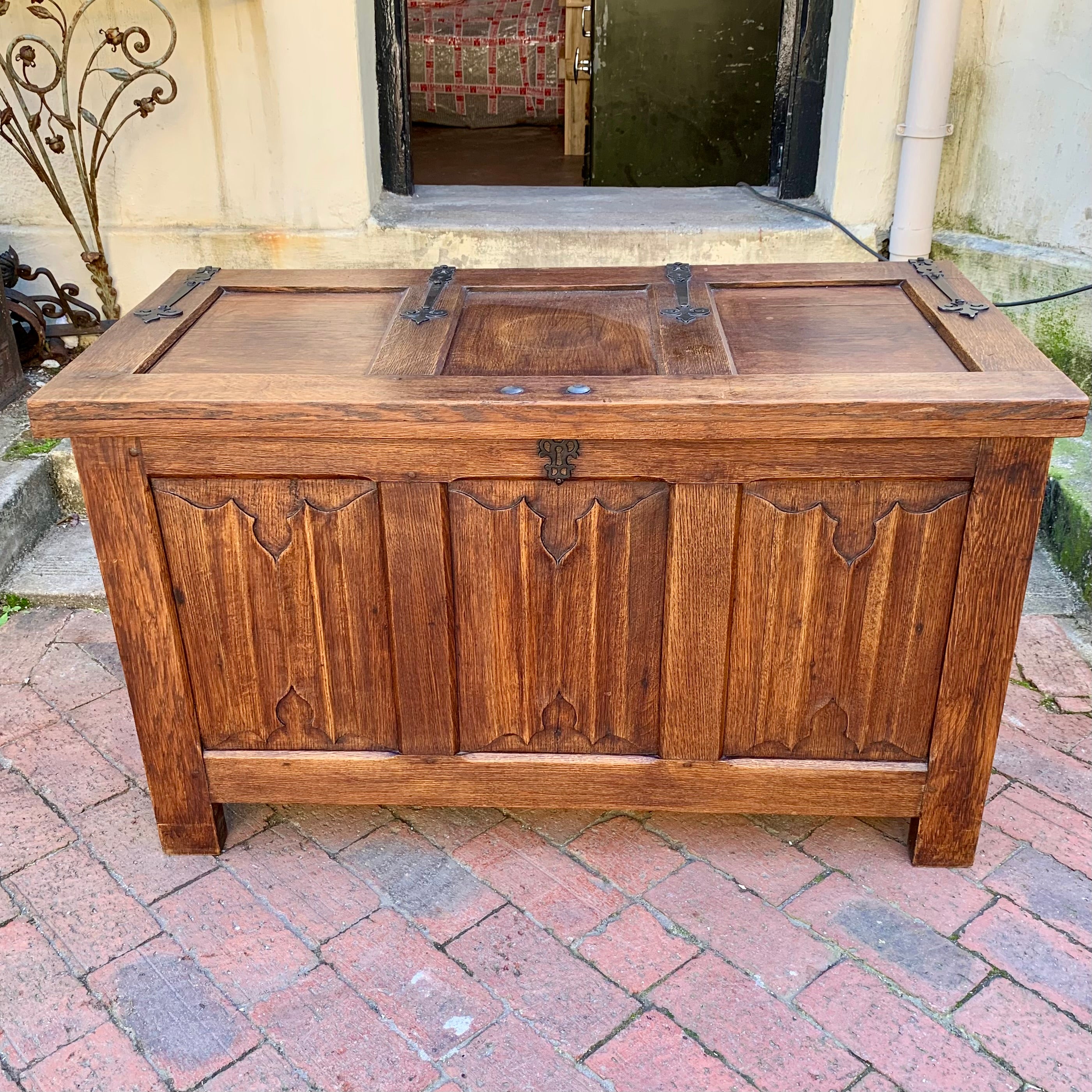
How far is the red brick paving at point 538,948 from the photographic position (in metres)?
1.88

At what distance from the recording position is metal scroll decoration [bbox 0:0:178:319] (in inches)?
131

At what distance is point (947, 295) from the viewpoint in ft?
7.75

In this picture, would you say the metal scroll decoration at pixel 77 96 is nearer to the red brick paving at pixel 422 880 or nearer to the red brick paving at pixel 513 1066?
the red brick paving at pixel 422 880

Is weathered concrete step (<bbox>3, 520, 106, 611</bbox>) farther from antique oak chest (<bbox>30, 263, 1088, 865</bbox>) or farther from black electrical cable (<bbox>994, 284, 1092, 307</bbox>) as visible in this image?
black electrical cable (<bbox>994, 284, 1092, 307</bbox>)

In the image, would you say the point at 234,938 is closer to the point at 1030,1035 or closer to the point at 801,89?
the point at 1030,1035

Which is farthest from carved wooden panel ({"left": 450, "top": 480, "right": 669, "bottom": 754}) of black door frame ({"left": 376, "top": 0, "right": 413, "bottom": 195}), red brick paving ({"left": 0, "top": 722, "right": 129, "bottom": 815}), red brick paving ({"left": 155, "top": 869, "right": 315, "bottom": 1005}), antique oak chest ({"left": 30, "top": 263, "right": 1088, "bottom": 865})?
black door frame ({"left": 376, "top": 0, "right": 413, "bottom": 195})

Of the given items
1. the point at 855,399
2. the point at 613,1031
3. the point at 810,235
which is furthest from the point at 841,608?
the point at 810,235

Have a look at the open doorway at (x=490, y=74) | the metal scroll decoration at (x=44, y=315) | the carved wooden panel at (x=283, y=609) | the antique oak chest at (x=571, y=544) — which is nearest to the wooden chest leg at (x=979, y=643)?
the antique oak chest at (x=571, y=544)

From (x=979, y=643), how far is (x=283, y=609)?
133 centimetres

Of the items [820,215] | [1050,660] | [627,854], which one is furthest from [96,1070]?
[820,215]

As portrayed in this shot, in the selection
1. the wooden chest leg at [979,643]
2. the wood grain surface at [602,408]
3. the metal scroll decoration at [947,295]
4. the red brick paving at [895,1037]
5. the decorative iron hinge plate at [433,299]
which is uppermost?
the metal scroll decoration at [947,295]

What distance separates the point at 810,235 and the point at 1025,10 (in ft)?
3.02

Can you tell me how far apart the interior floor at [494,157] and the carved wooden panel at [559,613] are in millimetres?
3672

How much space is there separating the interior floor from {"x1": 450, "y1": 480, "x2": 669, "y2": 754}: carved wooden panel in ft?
12.0
